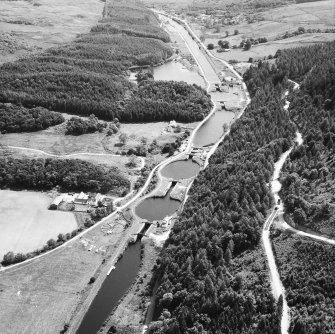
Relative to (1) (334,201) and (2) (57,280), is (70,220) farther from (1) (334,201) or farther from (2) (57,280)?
(1) (334,201)

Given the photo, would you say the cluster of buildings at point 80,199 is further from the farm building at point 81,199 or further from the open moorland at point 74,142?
the open moorland at point 74,142

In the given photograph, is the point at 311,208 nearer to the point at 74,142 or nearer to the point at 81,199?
the point at 81,199

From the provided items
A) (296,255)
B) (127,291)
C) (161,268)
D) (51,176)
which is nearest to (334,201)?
(296,255)

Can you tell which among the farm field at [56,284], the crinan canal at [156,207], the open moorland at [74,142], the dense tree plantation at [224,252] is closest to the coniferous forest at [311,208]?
the dense tree plantation at [224,252]

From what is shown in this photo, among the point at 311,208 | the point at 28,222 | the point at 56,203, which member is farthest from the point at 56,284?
the point at 311,208

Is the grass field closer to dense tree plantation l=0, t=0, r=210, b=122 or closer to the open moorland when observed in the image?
the open moorland

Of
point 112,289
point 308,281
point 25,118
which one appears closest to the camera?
point 308,281

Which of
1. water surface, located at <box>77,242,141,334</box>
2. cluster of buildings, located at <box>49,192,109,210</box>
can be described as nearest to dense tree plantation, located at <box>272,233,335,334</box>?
water surface, located at <box>77,242,141,334</box>
